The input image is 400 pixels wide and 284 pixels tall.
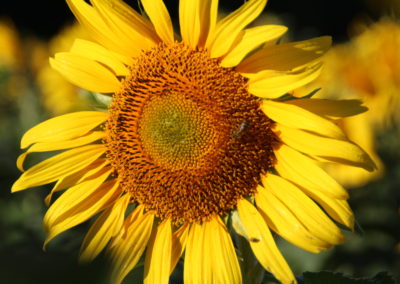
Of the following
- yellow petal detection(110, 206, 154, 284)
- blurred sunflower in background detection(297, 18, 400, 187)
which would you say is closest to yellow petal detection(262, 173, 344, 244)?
yellow petal detection(110, 206, 154, 284)

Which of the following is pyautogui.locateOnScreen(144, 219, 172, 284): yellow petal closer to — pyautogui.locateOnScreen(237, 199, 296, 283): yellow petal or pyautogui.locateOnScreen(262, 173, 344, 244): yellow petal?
pyautogui.locateOnScreen(237, 199, 296, 283): yellow petal

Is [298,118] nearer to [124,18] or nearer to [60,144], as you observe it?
[124,18]

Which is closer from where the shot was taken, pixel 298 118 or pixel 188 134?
pixel 298 118

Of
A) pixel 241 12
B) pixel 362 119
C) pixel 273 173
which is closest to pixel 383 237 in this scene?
pixel 362 119

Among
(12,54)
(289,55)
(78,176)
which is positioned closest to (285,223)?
(289,55)

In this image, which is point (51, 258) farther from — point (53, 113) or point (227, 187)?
point (53, 113)

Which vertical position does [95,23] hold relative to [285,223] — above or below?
above

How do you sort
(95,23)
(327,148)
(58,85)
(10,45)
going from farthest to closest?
(10,45) < (58,85) < (95,23) < (327,148)
